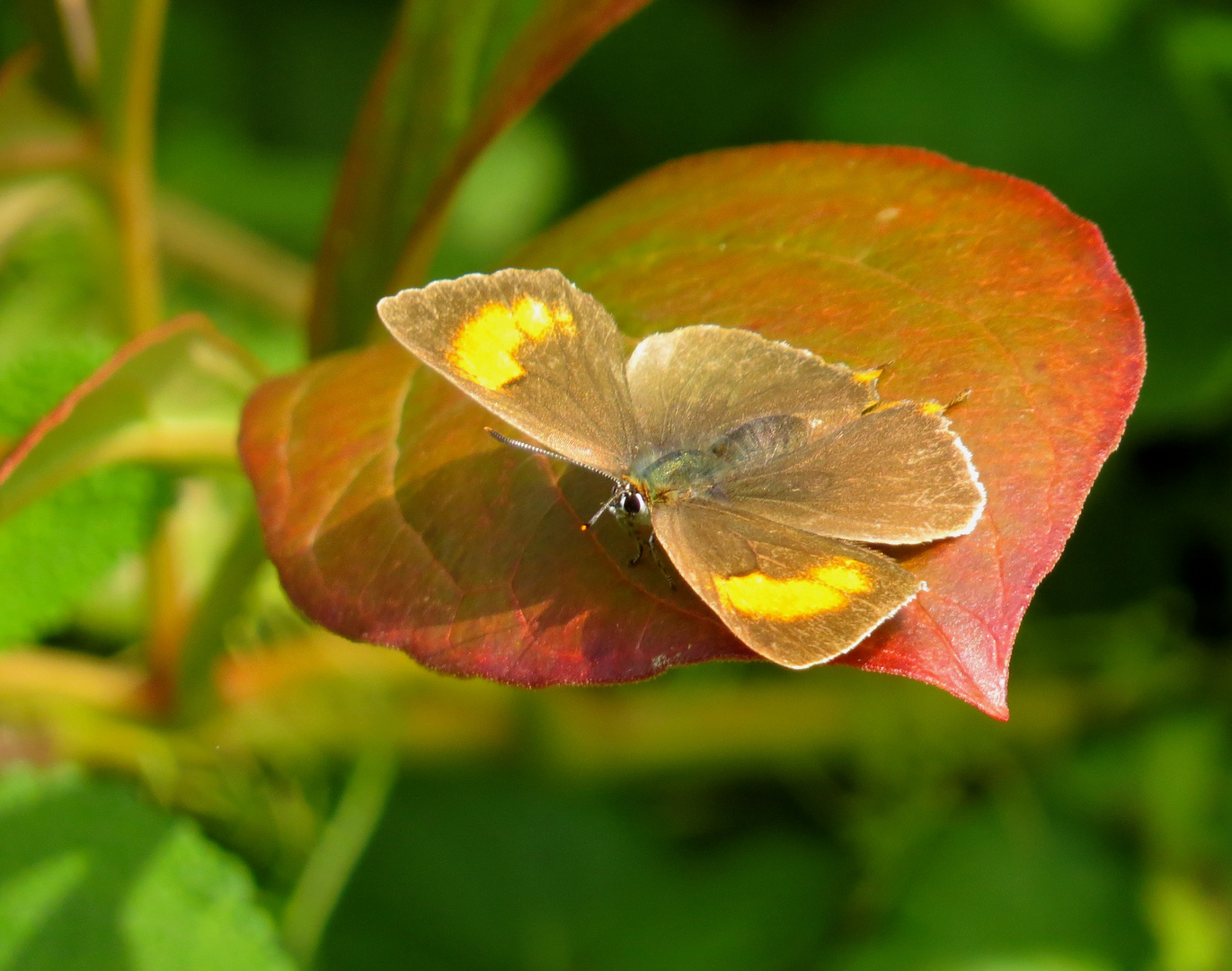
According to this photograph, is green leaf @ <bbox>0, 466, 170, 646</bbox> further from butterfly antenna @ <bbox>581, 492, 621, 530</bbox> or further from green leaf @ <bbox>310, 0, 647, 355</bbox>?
butterfly antenna @ <bbox>581, 492, 621, 530</bbox>

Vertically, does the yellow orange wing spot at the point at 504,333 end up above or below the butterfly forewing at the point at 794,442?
above

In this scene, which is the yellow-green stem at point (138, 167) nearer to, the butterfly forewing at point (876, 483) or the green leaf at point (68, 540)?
the green leaf at point (68, 540)

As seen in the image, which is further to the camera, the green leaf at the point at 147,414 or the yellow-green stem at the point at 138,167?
the yellow-green stem at the point at 138,167

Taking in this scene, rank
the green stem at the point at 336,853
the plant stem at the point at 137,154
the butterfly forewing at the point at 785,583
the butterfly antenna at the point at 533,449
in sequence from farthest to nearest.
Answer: the green stem at the point at 336,853 → the plant stem at the point at 137,154 → the butterfly antenna at the point at 533,449 → the butterfly forewing at the point at 785,583

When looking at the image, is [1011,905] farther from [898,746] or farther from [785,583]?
[785,583]

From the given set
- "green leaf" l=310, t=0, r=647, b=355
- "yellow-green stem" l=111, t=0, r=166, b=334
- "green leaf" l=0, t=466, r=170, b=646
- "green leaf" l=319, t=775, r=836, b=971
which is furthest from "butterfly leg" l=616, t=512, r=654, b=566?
"green leaf" l=319, t=775, r=836, b=971

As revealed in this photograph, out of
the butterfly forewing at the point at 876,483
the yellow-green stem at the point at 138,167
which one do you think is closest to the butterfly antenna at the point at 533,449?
the butterfly forewing at the point at 876,483
